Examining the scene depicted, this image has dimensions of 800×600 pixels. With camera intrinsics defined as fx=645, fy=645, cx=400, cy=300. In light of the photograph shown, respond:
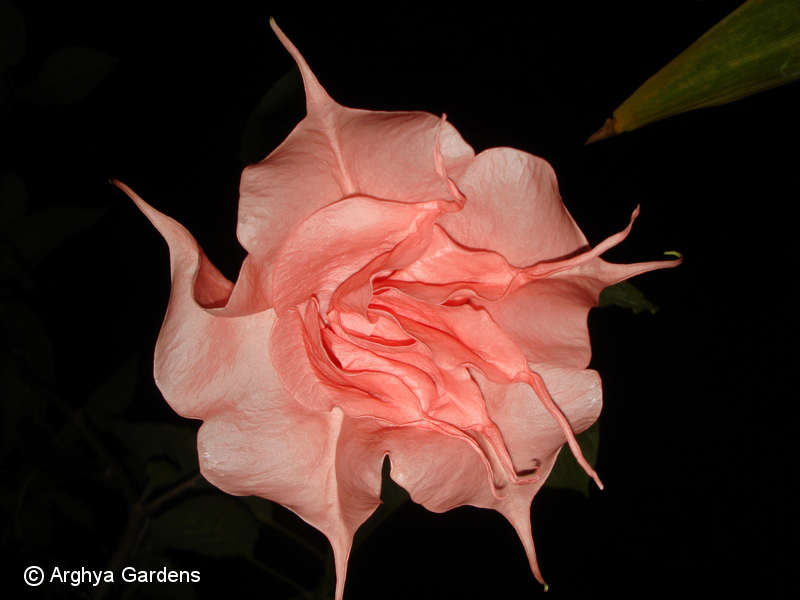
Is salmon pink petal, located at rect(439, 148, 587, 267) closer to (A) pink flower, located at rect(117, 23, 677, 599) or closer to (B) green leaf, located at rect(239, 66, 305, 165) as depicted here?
(A) pink flower, located at rect(117, 23, 677, 599)

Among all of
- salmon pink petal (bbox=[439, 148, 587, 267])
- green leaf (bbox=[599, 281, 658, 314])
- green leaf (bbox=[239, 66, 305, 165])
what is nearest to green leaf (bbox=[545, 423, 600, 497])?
green leaf (bbox=[599, 281, 658, 314])

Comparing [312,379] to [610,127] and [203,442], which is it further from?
[610,127]

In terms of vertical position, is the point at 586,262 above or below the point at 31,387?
above

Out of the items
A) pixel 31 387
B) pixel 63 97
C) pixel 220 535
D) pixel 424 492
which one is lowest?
pixel 220 535

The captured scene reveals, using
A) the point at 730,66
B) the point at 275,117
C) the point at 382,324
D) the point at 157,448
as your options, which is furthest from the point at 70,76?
the point at 730,66

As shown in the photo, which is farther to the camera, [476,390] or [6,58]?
[6,58]

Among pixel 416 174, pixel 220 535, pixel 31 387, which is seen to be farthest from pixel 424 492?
pixel 31 387
